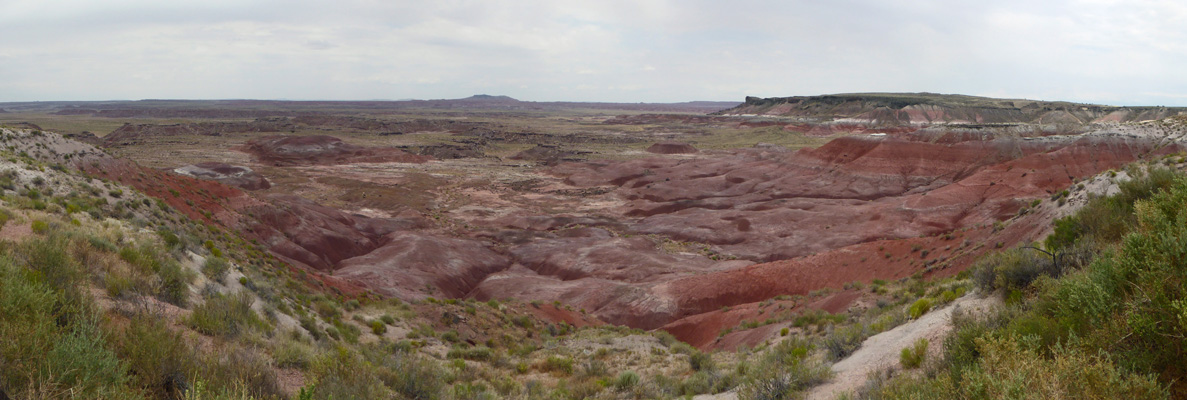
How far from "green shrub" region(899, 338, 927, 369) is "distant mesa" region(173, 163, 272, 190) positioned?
57.7m

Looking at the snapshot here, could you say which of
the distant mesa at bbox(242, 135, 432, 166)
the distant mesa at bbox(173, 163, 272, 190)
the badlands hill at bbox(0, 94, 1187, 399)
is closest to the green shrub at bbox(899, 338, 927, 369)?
the badlands hill at bbox(0, 94, 1187, 399)

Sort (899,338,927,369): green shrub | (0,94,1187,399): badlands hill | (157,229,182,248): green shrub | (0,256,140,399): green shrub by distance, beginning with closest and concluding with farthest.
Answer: (0,256,140,399): green shrub < (899,338,927,369): green shrub < (0,94,1187,399): badlands hill < (157,229,182,248): green shrub

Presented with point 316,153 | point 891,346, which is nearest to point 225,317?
point 891,346

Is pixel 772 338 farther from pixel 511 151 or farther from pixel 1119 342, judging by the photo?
pixel 511 151

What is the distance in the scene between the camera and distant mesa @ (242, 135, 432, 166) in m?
77.6

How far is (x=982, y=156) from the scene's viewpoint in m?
49.4

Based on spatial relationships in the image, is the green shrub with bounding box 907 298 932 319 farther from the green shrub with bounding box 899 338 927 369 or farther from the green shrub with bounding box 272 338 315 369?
the green shrub with bounding box 272 338 315 369

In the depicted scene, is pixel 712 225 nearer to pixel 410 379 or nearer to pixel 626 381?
pixel 626 381

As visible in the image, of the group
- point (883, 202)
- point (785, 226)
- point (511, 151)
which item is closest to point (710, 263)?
point (785, 226)

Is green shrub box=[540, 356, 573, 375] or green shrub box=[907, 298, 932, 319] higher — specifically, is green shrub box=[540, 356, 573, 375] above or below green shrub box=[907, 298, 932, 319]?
below

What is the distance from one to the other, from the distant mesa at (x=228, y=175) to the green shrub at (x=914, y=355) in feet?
189

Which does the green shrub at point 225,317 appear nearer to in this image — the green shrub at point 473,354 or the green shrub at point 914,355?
the green shrub at point 473,354

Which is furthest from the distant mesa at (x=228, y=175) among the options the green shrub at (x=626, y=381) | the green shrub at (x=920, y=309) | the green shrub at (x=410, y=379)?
the green shrub at (x=920, y=309)

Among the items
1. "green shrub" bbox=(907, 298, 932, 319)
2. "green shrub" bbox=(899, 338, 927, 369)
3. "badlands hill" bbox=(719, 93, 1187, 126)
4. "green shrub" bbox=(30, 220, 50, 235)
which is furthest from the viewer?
"badlands hill" bbox=(719, 93, 1187, 126)
